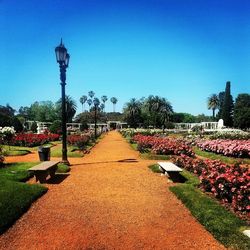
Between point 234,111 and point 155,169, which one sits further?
point 234,111

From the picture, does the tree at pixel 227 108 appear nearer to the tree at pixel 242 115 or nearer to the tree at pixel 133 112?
the tree at pixel 242 115

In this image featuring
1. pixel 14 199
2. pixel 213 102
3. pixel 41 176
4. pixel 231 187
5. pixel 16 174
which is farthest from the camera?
pixel 213 102

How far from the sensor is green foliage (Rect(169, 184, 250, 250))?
4988mm

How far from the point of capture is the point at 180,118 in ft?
392

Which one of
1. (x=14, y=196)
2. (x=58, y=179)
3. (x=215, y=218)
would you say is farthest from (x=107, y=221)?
(x=58, y=179)

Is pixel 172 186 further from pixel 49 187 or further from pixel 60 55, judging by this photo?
pixel 60 55

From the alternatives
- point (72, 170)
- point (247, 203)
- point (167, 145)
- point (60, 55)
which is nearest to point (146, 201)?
point (247, 203)

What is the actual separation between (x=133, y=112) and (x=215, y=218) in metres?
82.0

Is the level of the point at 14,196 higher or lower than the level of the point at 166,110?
lower

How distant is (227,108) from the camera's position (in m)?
83.9

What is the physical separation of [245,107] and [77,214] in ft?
271

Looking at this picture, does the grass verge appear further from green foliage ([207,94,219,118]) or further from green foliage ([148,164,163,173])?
green foliage ([207,94,219,118])

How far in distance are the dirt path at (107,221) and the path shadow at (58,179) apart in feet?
0.83

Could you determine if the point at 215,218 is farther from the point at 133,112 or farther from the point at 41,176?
the point at 133,112
